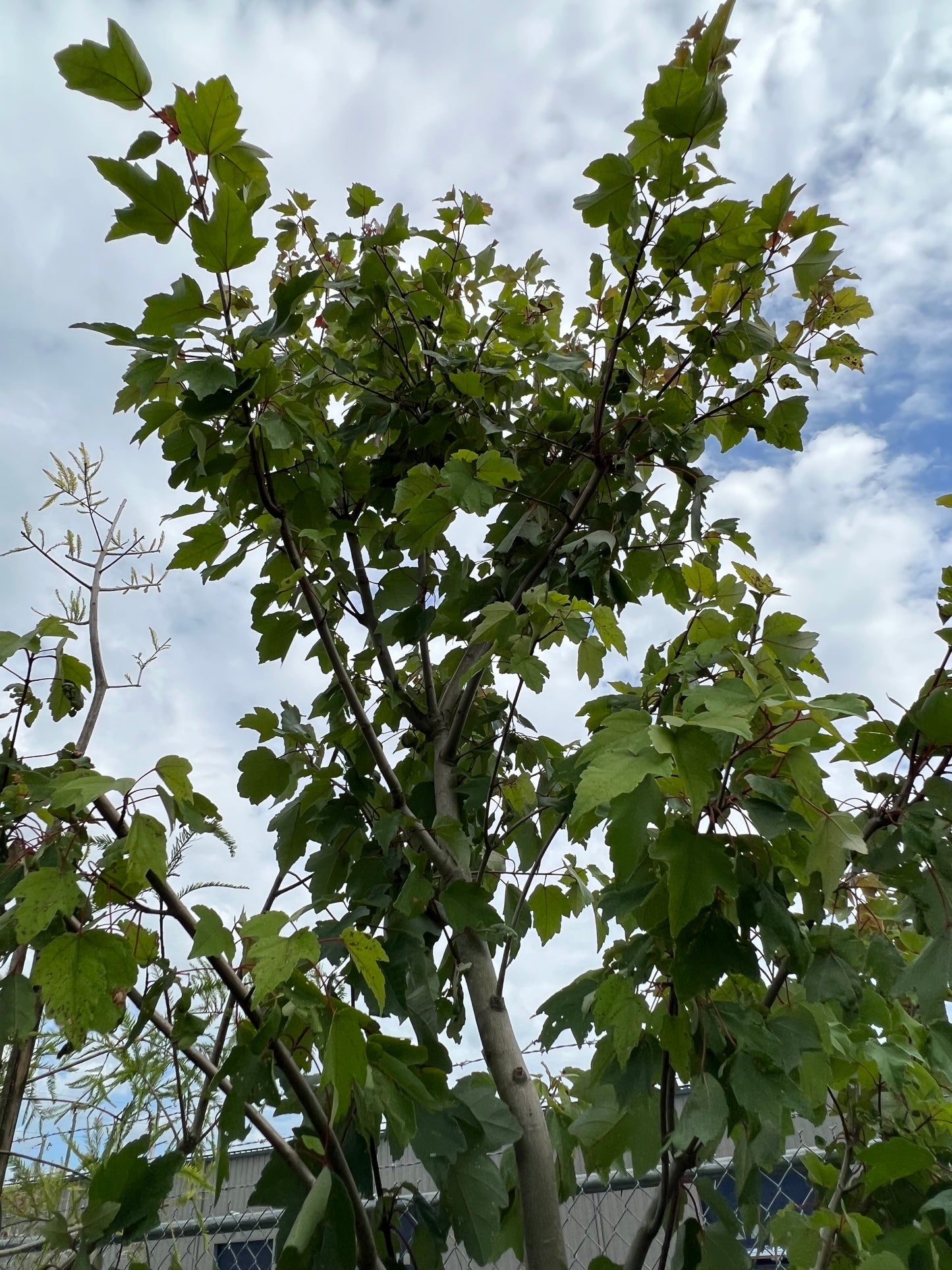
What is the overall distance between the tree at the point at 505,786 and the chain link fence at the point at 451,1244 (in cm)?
19

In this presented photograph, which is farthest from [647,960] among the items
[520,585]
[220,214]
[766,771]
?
[220,214]

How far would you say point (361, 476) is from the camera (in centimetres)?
151

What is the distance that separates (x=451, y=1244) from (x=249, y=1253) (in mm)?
367

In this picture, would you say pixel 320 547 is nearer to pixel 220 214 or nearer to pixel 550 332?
pixel 220 214

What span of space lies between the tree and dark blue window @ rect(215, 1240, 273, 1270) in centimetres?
55

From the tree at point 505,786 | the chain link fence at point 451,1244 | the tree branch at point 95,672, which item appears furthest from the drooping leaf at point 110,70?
the chain link fence at point 451,1244

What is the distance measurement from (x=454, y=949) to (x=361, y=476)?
785 millimetres

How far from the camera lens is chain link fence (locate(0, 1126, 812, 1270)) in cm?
133

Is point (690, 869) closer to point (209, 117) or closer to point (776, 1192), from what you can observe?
point (209, 117)

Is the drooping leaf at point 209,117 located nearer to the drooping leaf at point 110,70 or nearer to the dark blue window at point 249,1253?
the drooping leaf at point 110,70

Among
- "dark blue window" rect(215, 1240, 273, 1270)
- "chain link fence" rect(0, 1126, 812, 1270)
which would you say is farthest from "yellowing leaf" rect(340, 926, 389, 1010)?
"dark blue window" rect(215, 1240, 273, 1270)

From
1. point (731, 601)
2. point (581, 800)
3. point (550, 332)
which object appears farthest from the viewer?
point (550, 332)

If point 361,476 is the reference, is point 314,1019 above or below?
below

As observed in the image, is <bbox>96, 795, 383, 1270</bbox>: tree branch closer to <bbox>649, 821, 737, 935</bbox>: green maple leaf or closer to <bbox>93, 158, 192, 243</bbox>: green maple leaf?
<bbox>649, 821, 737, 935</bbox>: green maple leaf
